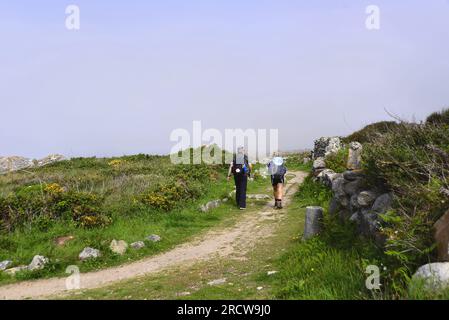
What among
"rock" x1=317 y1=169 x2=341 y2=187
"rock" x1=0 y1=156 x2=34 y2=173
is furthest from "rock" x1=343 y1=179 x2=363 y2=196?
"rock" x1=0 y1=156 x2=34 y2=173

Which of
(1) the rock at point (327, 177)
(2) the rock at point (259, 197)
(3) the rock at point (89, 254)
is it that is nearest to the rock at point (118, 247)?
(3) the rock at point (89, 254)

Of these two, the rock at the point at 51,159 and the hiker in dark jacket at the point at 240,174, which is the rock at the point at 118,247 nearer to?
the hiker in dark jacket at the point at 240,174

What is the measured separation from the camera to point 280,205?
49.6 feet

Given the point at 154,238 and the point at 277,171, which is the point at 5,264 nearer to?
the point at 154,238

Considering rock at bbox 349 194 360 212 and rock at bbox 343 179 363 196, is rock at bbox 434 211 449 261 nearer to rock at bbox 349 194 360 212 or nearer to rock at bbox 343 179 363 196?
rock at bbox 349 194 360 212

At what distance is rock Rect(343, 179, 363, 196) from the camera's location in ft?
28.2

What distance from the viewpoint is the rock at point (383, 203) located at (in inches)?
271

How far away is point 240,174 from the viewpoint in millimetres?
15438

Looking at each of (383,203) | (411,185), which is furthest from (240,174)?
(411,185)

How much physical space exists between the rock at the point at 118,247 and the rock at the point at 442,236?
7.77 m

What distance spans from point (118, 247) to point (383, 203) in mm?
→ 6943

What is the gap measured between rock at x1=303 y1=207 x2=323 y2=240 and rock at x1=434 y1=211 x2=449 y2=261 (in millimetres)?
4159
